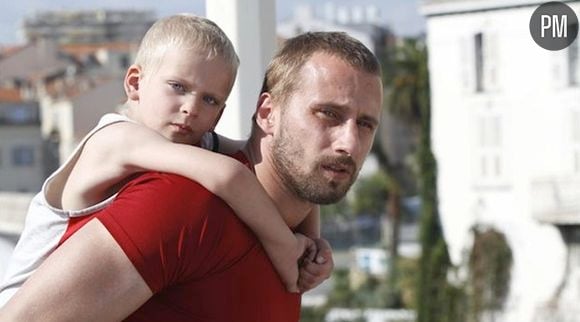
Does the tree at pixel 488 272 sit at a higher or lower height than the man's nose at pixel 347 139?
lower

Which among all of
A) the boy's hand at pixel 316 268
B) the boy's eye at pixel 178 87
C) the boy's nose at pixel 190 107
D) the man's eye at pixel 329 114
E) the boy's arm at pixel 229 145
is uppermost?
the boy's eye at pixel 178 87

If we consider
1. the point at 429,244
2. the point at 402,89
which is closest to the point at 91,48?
the point at 402,89

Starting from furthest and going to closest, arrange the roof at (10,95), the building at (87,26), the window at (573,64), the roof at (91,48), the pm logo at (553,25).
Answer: the building at (87,26) → the roof at (91,48) → the roof at (10,95) → the window at (573,64) → the pm logo at (553,25)

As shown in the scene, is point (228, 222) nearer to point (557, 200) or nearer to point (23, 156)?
point (557, 200)

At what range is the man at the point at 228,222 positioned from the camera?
109cm

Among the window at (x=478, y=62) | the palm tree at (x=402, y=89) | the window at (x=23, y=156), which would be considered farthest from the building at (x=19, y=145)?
the window at (x=478, y=62)

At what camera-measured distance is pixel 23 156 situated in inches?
1123

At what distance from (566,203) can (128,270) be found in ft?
56.9

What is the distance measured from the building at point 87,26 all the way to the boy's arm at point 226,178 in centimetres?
3328

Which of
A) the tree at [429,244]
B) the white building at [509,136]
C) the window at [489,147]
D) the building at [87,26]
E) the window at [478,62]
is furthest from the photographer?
the building at [87,26]

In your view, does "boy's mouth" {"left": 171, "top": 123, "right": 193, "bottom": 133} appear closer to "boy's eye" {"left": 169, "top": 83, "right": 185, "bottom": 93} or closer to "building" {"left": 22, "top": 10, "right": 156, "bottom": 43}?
"boy's eye" {"left": 169, "top": 83, "right": 185, "bottom": 93}

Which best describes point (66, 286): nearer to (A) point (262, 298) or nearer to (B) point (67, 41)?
(A) point (262, 298)

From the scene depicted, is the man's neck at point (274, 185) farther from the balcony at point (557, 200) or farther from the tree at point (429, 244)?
the tree at point (429, 244)

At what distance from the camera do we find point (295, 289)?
1.23 meters
